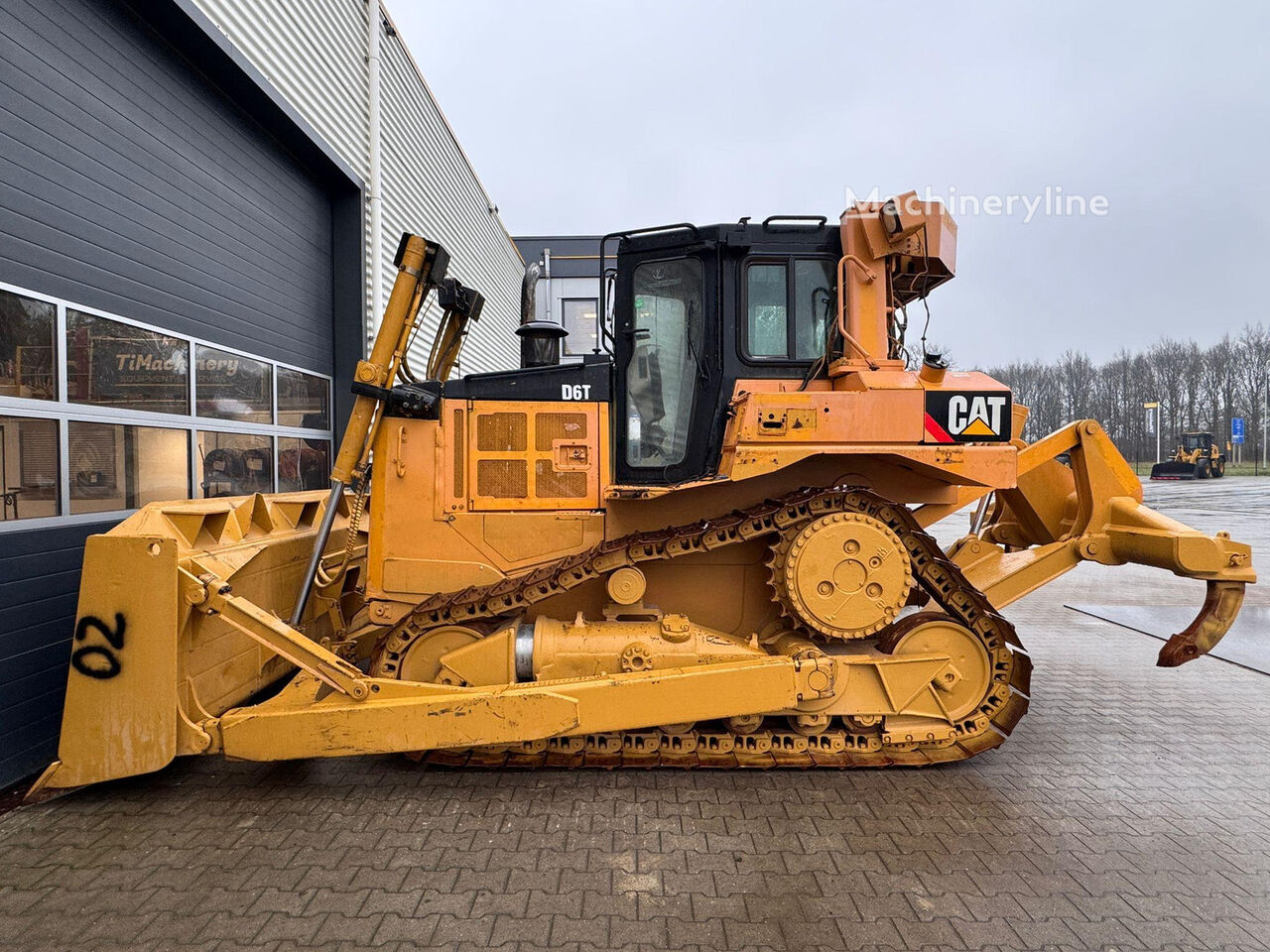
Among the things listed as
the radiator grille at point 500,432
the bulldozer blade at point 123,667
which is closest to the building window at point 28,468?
the bulldozer blade at point 123,667

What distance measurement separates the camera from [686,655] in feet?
11.8

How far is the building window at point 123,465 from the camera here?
411cm

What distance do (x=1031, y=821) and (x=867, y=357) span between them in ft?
8.46

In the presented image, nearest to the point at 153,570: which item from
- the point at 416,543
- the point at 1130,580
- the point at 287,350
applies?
the point at 416,543

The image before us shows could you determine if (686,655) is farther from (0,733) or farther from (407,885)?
(0,733)

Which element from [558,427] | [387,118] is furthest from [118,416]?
[387,118]

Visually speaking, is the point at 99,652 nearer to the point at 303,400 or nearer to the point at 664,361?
the point at 664,361

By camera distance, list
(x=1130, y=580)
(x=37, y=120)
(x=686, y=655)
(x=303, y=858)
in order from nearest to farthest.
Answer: (x=303, y=858) < (x=686, y=655) < (x=37, y=120) < (x=1130, y=580)

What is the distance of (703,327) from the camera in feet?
12.9

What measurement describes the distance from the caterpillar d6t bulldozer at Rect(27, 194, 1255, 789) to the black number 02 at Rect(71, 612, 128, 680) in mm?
10

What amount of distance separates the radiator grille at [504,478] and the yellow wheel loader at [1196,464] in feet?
145

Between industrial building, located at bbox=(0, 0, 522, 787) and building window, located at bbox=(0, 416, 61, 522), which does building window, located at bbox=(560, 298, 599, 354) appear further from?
building window, located at bbox=(0, 416, 61, 522)

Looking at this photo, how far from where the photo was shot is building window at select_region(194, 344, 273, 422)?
5262 mm

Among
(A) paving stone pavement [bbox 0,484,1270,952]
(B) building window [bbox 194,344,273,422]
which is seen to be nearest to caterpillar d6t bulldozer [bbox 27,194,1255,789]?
(A) paving stone pavement [bbox 0,484,1270,952]
